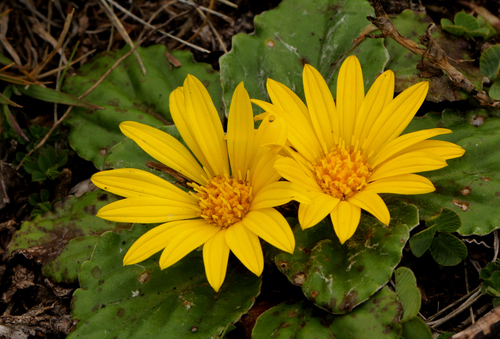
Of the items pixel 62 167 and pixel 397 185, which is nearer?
pixel 397 185

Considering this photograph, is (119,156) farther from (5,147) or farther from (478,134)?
(478,134)

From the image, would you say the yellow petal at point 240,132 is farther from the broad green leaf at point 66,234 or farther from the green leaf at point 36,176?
the green leaf at point 36,176

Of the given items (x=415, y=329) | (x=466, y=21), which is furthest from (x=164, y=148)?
(x=466, y=21)

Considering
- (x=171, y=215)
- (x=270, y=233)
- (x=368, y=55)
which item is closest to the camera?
(x=270, y=233)

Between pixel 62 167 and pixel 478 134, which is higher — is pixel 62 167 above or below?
below

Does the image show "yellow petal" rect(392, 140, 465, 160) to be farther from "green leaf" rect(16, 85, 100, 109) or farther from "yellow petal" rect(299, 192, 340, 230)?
"green leaf" rect(16, 85, 100, 109)

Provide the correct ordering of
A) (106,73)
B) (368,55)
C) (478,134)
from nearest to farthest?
(478,134)
(368,55)
(106,73)

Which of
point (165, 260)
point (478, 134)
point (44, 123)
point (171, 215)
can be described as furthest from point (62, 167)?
point (478, 134)
